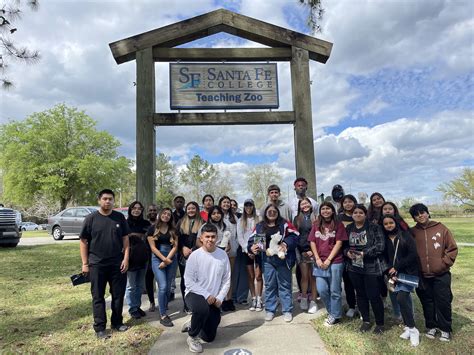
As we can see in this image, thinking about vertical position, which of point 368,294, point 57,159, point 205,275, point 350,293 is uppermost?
point 57,159

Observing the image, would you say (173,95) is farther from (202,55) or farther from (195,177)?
(195,177)

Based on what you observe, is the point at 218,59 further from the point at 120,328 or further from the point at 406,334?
the point at 406,334

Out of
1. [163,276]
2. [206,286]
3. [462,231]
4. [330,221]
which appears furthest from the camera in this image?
[462,231]

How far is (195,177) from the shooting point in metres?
48.2

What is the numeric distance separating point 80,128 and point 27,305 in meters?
32.4

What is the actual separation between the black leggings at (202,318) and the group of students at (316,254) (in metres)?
0.32

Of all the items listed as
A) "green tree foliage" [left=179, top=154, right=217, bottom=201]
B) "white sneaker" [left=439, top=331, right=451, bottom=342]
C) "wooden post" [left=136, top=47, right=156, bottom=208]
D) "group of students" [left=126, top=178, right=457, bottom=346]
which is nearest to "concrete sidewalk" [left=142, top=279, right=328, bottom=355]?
"group of students" [left=126, top=178, right=457, bottom=346]

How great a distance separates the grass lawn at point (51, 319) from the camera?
401 centimetres

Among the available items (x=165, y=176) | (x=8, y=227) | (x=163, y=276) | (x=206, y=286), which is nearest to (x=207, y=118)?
(x=163, y=276)

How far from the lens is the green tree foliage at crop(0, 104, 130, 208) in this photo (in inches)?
1249

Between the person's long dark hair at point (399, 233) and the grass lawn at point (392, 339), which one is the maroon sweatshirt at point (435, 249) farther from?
the grass lawn at point (392, 339)

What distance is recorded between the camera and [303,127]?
6.40m

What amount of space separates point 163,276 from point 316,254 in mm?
2126

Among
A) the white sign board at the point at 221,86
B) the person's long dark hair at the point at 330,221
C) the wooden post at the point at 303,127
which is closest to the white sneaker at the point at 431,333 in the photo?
the person's long dark hair at the point at 330,221
